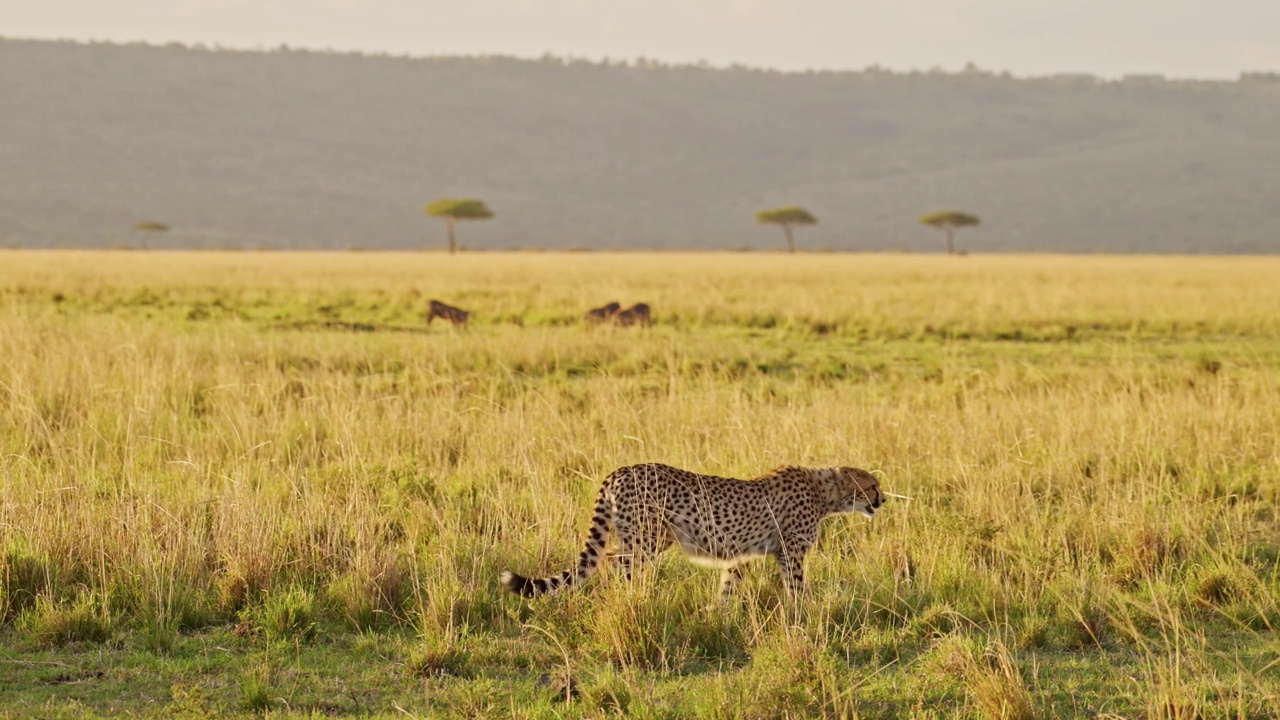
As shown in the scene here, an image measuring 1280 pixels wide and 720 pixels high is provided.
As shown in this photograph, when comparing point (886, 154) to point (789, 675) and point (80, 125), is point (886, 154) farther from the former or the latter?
point (789, 675)

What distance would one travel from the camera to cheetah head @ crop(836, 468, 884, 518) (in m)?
6.20

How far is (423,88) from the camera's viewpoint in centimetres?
15638

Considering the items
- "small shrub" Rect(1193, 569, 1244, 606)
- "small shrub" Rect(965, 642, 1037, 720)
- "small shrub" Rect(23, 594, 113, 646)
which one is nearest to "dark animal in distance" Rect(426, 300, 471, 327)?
"small shrub" Rect(23, 594, 113, 646)

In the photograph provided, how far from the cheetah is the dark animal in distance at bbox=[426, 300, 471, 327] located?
45.2ft

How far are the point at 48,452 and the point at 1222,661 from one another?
23.0 feet

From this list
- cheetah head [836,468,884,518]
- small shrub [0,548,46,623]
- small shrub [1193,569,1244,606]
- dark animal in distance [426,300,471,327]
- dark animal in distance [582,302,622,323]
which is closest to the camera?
small shrub [0,548,46,623]

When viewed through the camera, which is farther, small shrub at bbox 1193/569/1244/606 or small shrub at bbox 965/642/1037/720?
small shrub at bbox 1193/569/1244/606

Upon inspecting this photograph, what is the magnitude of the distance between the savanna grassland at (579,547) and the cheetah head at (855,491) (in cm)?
30

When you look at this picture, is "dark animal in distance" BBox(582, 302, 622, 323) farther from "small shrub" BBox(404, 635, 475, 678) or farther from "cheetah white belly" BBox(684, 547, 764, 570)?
"small shrub" BBox(404, 635, 475, 678)

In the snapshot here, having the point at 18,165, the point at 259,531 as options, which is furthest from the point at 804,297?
the point at 18,165

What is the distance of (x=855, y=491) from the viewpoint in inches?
244

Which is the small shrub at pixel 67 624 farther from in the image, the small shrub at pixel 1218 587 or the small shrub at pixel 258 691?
the small shrub at pixel 1218 587

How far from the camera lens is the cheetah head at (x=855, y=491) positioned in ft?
20.3

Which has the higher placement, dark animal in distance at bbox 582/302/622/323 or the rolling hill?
the rolling hill
